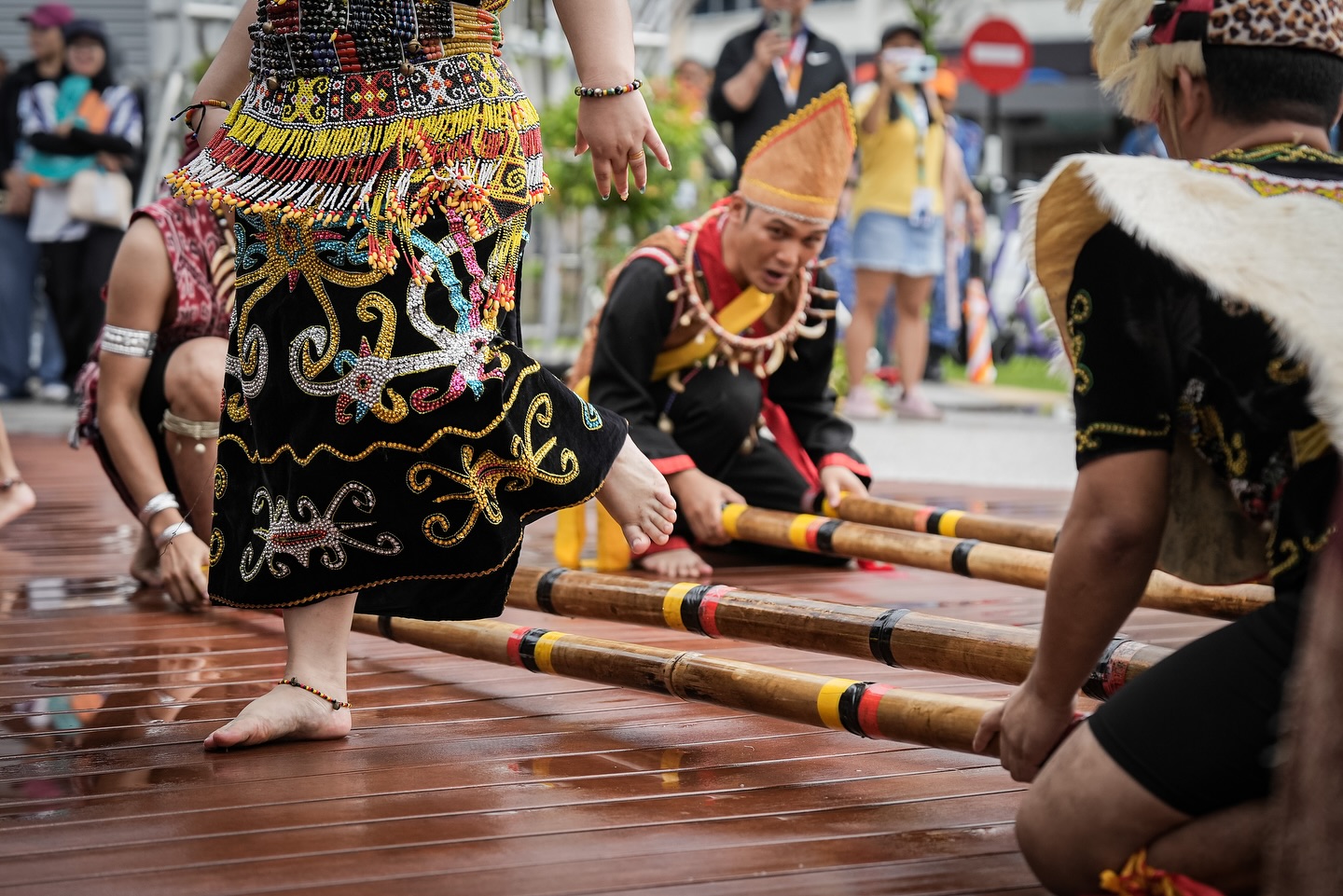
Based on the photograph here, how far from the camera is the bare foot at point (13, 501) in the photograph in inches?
135

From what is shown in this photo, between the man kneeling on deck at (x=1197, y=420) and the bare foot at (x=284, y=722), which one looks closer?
the man kneeling on deck at (x=1197, y=420)

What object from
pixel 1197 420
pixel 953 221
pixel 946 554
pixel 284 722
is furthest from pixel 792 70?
pixel 1197 420

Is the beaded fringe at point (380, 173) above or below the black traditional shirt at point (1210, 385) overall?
above

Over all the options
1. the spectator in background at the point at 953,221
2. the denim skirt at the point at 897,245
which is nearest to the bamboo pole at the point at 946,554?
the denim skirt at the point at 897,245

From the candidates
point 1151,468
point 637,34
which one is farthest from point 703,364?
point 637,34

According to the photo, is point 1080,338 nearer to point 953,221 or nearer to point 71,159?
point 71,159

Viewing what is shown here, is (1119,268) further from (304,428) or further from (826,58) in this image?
(826,58)

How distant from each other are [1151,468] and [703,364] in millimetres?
2397

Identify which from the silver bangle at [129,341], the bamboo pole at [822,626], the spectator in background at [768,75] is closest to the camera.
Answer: the bamboo pole at [822,626]

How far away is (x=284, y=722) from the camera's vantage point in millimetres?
2184

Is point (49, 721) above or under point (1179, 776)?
under

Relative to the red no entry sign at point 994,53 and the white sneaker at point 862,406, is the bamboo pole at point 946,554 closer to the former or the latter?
the white sneaker at point 862,406

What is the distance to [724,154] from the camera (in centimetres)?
947

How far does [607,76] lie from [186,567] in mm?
1436
